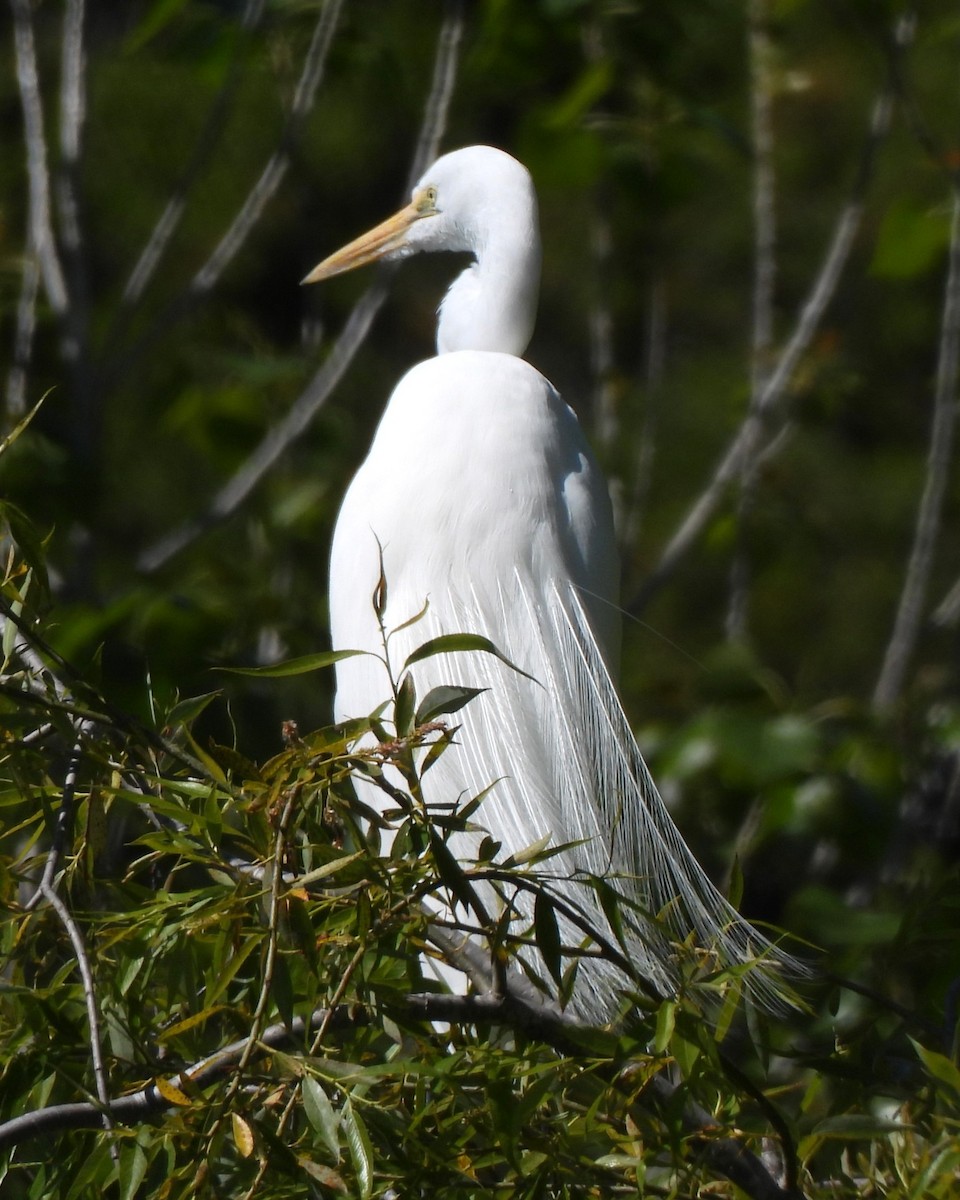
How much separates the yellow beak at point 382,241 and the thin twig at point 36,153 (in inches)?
13.2

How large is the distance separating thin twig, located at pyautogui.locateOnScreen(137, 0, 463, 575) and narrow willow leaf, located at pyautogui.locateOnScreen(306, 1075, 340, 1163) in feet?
4.82

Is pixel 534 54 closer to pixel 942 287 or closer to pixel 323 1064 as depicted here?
pixel 323 1064

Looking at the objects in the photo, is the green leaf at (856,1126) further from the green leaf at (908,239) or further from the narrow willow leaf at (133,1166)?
the green leaf at (908,239)

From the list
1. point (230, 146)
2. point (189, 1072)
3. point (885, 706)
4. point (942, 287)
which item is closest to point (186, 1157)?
point (189, 1072)

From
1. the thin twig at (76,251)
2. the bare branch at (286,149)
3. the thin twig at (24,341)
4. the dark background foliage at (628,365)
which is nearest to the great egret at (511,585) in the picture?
the dark background foliage at (628,365)

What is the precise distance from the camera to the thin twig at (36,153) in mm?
1970

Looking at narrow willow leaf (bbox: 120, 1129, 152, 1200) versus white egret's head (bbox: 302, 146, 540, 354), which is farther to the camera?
white egret's head (bbox: 302, 146, 540, 354)

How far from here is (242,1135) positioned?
26.0 inches

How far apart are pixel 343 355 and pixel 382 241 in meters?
0.16

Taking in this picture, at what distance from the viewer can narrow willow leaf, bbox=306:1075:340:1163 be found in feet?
2.10

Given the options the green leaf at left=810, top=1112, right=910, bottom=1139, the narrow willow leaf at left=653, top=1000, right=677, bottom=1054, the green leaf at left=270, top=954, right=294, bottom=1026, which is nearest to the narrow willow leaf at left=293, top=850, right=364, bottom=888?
the green leaf at left=270, top=954, right=294, bottom=1026

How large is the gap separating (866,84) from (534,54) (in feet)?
8.10

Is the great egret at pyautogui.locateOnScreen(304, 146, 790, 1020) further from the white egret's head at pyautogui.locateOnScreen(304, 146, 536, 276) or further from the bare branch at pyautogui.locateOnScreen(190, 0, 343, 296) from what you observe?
the bare branch at pyautogui.locateOnScreen(190, 0, 343, 296)

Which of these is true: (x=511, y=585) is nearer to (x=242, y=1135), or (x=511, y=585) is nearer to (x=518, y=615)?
(x=518, y=615)
